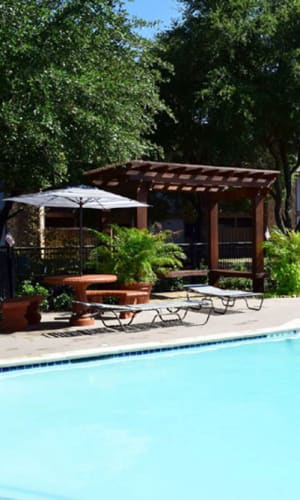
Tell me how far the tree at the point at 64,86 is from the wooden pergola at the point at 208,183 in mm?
556

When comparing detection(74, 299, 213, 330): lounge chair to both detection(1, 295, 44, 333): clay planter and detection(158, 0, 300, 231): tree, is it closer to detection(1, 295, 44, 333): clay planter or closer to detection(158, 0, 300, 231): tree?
detection(1, 295, 44, 333): clay planter

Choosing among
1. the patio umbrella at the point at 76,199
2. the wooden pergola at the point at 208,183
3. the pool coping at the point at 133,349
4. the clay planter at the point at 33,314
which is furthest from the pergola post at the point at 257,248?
the clay planter at the point at 33,314

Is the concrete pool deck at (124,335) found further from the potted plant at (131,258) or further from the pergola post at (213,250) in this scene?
the pergola post at (213,250)

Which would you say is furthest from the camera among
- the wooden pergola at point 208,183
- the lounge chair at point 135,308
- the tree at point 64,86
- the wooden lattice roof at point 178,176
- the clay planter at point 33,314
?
the wooden pergola at point 208,183

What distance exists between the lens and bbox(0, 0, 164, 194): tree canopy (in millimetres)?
11711

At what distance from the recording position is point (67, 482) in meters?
5.47

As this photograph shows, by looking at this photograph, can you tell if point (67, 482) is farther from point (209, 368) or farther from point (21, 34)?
point (21, 34)

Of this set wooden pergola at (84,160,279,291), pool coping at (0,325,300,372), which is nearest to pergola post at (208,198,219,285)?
wooden pergola at (84,160,279,291)

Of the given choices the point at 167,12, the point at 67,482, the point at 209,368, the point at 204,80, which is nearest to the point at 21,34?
the point at 209,368

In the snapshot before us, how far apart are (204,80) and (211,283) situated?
30.2 ft

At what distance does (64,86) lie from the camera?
1202 cm

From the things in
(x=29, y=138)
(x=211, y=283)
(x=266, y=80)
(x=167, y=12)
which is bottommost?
(x=211, y=283)

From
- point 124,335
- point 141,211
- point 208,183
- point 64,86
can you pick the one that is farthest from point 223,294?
point 64,86

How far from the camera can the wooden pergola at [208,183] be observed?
14867 millimetres
